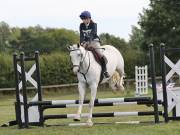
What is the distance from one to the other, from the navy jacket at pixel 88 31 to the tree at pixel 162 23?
3699 cm

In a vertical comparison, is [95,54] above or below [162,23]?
below

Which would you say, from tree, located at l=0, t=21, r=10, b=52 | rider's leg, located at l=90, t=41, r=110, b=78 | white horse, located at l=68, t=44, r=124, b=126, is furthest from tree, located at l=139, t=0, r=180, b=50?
tree, located at l=0, t=21, r=10, b=52

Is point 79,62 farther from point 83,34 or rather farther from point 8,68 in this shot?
point 8,68

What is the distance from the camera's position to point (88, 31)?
42.4 feet

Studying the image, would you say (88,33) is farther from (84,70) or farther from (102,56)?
(84,70)

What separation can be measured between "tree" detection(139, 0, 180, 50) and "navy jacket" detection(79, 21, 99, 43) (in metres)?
37.0

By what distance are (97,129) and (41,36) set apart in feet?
291

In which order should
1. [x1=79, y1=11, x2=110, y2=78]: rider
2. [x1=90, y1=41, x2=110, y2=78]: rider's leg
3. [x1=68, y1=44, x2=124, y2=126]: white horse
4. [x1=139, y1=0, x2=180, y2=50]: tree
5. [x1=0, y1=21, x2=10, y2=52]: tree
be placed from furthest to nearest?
[x1=0, y1=21, x2=10, y2=52]: tree → [x1=139, y1=0, x2=180, y2=50]: tree → [x1=90, y1=41, x2=110, y2=78]: rider's leg → [x1=79, y1=11, x2=110, y2=78]: rider → [x1=68, y1=44, x2=124, y2=126]: white horse

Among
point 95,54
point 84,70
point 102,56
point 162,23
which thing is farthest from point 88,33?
point 162,23

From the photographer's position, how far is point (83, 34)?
13.0 metres

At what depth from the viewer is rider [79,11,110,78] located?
12.9m

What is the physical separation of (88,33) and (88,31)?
5 cm

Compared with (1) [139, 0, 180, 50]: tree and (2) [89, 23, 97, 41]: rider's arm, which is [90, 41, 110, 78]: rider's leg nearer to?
(2) [89, 23, 97, 41]: rider's arm

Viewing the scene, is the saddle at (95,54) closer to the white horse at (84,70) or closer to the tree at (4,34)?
the white horse at (84,70)
